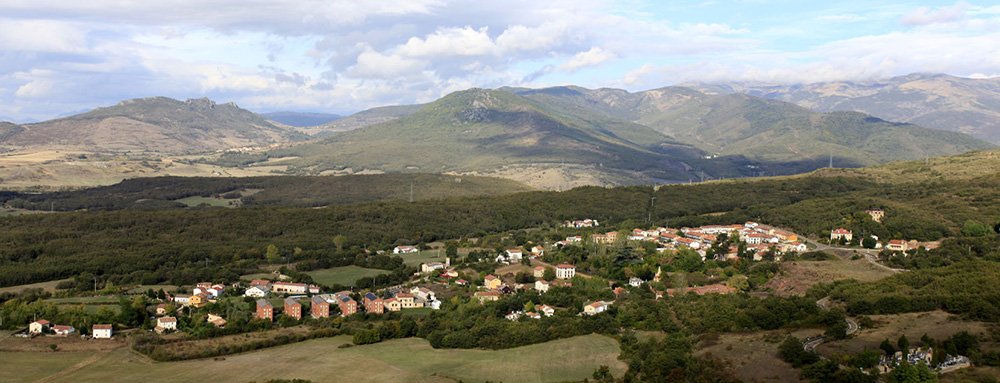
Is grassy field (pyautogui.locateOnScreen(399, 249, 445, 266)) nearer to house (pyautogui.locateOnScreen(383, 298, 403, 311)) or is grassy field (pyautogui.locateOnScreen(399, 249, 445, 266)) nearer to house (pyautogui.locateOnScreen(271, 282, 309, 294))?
house (pyautogui.locateOnScreen(271, 282, 309, 294))

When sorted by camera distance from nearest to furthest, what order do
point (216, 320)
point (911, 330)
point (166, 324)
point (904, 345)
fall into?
point (904, 345) → point (911, 330) → point (166, 324) → point (216, 320)

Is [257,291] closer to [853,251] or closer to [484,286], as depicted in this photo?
[484,286]

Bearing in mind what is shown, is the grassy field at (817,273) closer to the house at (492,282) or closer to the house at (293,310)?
the house at (492,282)

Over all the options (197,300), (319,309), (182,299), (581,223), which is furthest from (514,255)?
(182,299)

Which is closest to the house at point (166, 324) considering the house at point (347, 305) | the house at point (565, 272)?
the house at point (347, 305)

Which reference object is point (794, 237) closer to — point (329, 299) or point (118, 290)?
point (329, 299)

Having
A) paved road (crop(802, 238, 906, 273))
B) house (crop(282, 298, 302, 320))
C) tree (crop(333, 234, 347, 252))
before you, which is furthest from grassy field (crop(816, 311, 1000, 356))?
tree (crop(333, 234, 347, 252))
